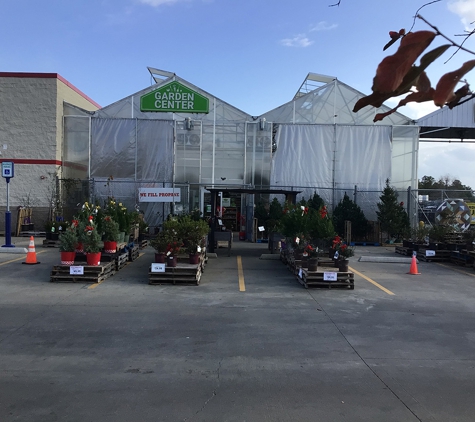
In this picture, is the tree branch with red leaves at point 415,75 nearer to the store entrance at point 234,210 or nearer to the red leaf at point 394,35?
the red leaf at point 394,35

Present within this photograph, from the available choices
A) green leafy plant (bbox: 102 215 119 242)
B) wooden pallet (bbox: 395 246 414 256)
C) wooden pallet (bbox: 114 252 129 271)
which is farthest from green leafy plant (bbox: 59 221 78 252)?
wooden pallet (bbox: 395 246 414 256)

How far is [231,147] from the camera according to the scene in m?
24.2

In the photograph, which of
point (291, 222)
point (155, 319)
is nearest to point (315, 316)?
point (155, 319)

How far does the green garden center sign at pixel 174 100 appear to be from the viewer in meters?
23.7

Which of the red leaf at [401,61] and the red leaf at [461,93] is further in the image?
the red leaf at [461,93]

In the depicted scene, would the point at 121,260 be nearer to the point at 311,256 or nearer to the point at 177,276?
the point at 177,276

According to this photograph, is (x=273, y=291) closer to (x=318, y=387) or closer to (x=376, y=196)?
(x=318, y=387)

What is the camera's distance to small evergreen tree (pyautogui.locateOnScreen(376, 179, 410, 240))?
2162 centimetres

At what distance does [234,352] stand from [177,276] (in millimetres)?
4951

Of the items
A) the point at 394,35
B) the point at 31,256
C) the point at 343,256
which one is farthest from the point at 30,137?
the point at 394,35

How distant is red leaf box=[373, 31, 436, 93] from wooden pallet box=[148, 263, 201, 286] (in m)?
9.52

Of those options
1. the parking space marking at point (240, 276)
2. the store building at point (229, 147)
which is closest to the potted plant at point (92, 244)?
the parking space marking at point (240, 276)

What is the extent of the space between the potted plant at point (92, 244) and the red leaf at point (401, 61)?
33.7ft

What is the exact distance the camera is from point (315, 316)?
26.4 feet
